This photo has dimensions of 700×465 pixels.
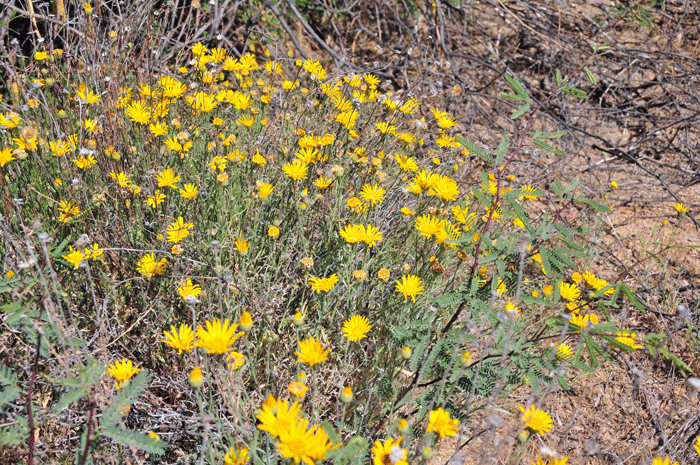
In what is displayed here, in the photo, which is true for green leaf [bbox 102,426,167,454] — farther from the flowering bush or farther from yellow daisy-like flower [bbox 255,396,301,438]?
yellow daisy-like flower [bbox 255,396,301,438]

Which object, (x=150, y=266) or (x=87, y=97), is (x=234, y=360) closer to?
(x=150, y=266)

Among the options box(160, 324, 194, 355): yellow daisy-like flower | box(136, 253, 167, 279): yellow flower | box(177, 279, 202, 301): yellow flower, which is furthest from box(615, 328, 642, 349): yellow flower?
box(136, 253, 167, 279): yellow flower

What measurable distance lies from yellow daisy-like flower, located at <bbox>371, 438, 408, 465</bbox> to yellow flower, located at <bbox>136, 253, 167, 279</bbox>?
106 cm

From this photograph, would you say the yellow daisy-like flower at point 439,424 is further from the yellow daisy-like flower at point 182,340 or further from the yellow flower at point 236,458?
the yellow daisy-like flower at point 182,340

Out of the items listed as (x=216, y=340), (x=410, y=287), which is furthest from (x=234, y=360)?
(x=410, y=287)

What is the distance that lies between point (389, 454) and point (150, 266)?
1.12 m

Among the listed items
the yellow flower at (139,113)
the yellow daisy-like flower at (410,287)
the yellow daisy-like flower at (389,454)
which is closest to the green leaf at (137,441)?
the yellow daisy-like flower at (389,454)

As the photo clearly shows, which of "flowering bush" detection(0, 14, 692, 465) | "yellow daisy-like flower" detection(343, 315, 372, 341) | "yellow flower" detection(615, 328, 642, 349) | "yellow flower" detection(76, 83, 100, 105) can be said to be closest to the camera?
"flowering bush" detection(0, 14, 692, 465)

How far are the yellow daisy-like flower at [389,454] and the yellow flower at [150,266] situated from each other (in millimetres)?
1056

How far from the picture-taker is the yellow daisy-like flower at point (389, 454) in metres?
1.15

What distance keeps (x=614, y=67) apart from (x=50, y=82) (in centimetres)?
508

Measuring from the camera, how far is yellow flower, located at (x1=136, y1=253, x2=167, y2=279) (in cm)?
180

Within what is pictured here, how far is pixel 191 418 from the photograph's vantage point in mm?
1672

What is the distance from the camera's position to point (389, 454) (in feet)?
4.02
